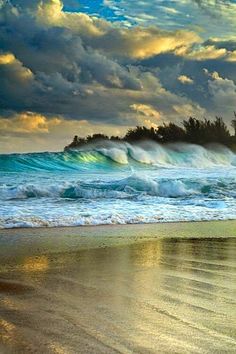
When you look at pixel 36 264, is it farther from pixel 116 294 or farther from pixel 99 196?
pixel 99 196

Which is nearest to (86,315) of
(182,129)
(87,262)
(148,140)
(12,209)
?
(87,262)

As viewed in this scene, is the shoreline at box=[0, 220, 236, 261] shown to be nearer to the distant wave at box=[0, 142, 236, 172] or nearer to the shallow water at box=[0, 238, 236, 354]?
the shallow water at box=[0, 238, 236, 354]

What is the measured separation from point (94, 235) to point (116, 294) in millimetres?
3797

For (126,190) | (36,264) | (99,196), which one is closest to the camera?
(36,264)

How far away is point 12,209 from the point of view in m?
10.9

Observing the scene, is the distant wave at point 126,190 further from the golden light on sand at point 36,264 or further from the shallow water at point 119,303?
the shallow water at point 119,303

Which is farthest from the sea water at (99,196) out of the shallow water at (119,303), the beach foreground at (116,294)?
the shallow water at (119,303)

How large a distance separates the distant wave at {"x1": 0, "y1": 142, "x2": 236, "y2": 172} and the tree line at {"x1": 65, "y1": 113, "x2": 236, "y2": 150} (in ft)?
3.72

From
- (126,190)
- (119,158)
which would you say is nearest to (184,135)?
(119,158)

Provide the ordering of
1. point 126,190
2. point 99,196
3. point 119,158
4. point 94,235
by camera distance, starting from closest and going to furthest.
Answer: point 94,235 < point 99,196 < point 126,190 < point 119,158

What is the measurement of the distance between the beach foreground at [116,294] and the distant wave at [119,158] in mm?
22649

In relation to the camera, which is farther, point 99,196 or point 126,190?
point 126,190

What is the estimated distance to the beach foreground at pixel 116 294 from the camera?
2775mm

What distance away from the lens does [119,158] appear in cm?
3528
